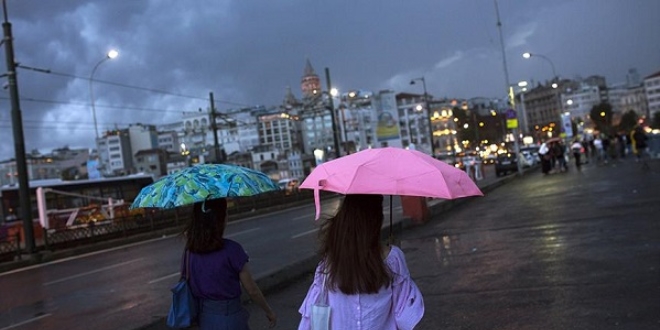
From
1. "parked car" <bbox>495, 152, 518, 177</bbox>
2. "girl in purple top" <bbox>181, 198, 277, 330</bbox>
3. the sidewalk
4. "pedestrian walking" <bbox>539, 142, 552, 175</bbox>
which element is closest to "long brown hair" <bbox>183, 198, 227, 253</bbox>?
"girl in purple top" <bbox>181, 198, 277, 330</bbox>

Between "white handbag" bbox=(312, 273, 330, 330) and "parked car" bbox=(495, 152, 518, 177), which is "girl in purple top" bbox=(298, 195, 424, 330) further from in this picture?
"parked car" bbox=(495, 152, 518, 177)

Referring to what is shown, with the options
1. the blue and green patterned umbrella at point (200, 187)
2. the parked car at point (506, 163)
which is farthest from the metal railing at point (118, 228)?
the parked car at point (506, 163)

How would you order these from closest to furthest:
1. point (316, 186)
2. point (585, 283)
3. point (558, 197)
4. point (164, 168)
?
1. point (316, 186)
2. point (585, 283)
3. point (558, 197)
4. point (164, 168)

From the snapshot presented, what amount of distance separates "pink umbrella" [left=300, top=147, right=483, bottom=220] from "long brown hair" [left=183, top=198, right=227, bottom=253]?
3.21 ft

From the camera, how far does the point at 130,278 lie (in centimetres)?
1277

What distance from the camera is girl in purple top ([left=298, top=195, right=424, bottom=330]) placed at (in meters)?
2.93

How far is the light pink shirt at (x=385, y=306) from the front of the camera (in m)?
2.94

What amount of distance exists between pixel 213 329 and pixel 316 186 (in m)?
1.30

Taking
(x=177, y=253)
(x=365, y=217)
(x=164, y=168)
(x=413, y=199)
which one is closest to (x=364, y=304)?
(x=365, y=217)

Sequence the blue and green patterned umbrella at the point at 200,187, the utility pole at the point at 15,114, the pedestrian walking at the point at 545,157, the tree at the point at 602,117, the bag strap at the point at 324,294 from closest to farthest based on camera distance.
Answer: the bag strap at the point at 324,294 → the blue and green patterned umbrella at the point at 200,187 → the utility pole at the point at 15,114 → the pedestrian walking at the point at 545,157 → the tree at the point at 602,117

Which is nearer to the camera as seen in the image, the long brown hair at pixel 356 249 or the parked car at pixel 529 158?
the long brown hair at pixel 356 249

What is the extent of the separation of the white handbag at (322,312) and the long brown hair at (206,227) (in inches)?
42.1

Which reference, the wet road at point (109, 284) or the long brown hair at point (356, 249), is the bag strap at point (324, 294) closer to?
the long brown hair at point (356, 249)

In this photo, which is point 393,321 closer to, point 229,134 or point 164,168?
point 164,168
